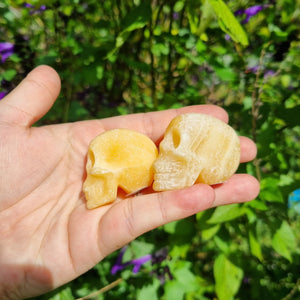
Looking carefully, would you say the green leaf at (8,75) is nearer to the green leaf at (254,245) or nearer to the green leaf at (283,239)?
the green leaf at (254,245)

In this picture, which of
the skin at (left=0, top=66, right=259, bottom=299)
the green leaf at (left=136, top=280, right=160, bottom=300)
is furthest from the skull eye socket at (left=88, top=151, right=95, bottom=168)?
the green leaf at (left=136, top=280, right=160, bottom=300)

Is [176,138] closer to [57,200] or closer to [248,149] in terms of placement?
[248,149]

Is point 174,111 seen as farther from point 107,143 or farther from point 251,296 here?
point 251,296

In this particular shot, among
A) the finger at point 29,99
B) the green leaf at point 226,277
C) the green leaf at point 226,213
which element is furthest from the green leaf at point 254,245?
the finger at point 29,99

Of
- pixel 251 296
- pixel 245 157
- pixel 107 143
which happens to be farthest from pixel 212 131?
pixel 251 296

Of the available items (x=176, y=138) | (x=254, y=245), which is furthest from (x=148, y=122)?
(x=254, y=245)
